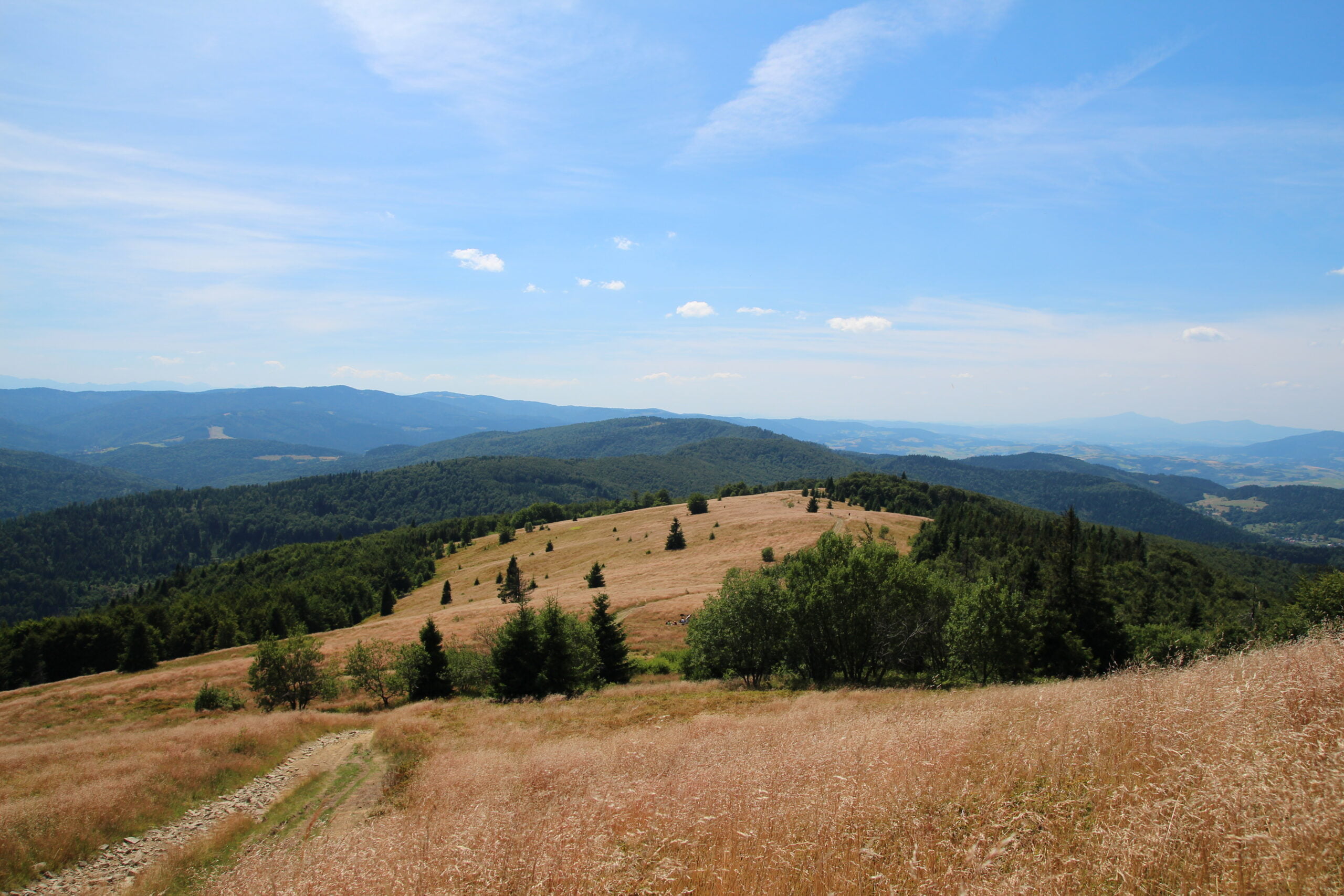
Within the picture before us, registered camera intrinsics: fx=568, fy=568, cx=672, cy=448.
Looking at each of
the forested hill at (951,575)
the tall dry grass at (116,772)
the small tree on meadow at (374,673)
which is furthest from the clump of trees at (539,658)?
the forested hill at (951,575)

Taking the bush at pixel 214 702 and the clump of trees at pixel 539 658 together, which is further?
the bush at pixel 214 702

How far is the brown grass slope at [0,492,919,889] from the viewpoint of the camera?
51.6 ft

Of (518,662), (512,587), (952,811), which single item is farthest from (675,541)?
(952,811)

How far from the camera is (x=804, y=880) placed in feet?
16.2

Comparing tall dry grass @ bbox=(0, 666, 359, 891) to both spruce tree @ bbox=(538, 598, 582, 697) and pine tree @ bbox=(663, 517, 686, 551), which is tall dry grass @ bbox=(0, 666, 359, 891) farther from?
→ pine tree @ bbox=(663, 517, 686, 551)

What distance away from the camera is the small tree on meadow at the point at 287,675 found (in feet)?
122

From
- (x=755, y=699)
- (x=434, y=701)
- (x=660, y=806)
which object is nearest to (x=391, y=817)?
(x=660, y=806)

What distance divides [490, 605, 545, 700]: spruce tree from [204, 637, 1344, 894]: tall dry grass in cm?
2269

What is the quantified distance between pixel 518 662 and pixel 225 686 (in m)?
29.3

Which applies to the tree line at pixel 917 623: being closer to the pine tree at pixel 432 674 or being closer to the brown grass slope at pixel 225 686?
the pine tree at pixel 432 674

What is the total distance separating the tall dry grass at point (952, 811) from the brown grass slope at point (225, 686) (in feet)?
34.0

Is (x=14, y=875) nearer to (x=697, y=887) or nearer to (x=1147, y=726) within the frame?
(x=697, y=887)

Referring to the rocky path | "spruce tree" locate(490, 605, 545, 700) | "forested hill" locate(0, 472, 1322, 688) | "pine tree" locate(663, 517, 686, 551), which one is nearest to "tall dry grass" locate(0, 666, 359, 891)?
the rocky path

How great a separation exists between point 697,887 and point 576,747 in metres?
9.72
